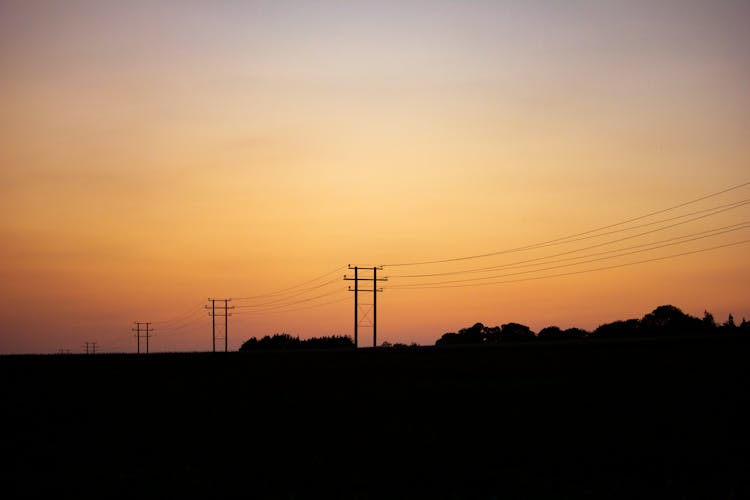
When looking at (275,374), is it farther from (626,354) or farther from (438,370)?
(626,354)

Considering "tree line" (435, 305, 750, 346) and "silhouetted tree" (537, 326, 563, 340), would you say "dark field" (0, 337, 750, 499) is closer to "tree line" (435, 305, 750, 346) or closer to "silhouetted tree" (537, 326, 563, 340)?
"tree line" (435, 305, 750, 346)

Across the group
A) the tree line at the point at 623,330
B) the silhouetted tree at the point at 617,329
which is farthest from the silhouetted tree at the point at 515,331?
the silhouetted tree at the point at 617,329

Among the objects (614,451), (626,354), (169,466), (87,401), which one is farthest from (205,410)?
(626,354)

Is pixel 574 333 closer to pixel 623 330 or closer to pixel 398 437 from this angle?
pixel 623 330

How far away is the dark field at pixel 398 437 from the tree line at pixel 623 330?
65.7 m

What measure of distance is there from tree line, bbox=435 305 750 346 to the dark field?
65.7m

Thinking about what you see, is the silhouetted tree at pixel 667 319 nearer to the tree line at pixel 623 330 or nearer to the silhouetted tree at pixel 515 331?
the tree line at pixel 623 330

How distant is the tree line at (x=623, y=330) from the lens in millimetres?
124625

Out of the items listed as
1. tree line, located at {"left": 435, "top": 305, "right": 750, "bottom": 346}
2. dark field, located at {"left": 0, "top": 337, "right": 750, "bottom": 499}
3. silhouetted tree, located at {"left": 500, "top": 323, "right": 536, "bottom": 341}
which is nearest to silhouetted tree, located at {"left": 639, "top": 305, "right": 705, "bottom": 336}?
tree line, located at {"left": 435, "top": 305, "right": 750, "bottom": 346}

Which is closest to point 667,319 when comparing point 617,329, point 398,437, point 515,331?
point 617,329

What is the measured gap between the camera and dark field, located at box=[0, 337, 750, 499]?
2255cm

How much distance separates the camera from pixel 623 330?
A: 146375mm

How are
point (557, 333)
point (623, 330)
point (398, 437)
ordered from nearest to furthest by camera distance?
point (398, 437)
point (623, 330)
point (557, 333)

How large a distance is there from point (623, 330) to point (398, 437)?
124 metres
